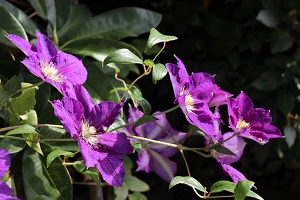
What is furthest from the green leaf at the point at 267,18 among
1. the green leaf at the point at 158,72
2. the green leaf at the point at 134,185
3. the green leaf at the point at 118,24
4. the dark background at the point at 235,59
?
the green leaf at the point at 158,72

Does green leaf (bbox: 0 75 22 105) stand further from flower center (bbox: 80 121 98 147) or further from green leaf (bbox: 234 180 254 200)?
green leaf (bbox: 234 180 254 200)

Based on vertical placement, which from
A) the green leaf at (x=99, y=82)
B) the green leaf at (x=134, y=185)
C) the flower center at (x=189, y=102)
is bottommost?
the green leaf at (x=134, y=185)

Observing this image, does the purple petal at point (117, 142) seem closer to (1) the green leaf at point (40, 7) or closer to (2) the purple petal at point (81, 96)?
(2) the purple petal at point (81, 96)

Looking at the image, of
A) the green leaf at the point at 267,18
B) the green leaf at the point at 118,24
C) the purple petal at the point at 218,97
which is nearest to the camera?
the purple petal at the point at 218,97

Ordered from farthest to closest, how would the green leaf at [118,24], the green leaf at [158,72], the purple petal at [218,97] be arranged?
the green leaf at [118,24], the purple petal at [218,97], the green leaf at [158,72]

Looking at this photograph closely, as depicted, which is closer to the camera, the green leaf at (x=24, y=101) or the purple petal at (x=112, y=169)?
the purple petal at (x=112, y=169)

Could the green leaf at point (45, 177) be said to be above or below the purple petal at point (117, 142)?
below

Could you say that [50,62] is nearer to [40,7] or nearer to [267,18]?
[40,7]
